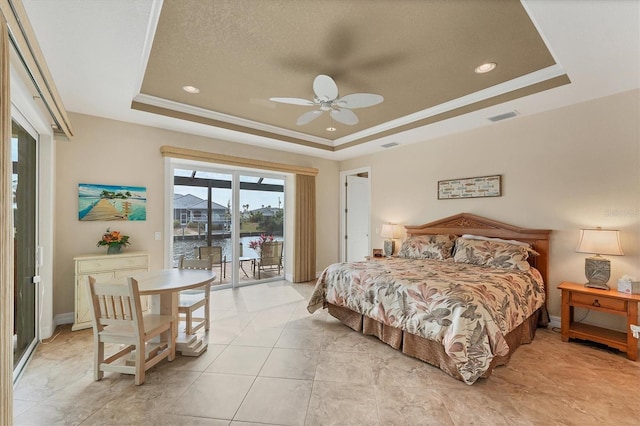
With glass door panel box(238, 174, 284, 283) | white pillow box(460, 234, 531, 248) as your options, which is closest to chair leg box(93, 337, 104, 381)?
glass door panel box(238, 174, 284, 283)

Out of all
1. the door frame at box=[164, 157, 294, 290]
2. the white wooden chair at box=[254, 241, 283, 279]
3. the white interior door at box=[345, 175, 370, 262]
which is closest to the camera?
the door frame at box=[164, 157, 294, 290]

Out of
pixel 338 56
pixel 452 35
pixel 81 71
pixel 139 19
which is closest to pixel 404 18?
pixel 452 35

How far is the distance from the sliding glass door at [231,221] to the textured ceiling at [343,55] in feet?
4.05

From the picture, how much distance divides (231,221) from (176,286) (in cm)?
277

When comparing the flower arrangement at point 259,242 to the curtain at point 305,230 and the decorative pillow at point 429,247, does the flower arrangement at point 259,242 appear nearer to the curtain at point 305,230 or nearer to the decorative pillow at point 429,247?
the curtain at point 305,230

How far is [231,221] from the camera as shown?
16.7 ft

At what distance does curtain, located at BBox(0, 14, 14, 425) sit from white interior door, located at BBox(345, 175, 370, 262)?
5471 mm

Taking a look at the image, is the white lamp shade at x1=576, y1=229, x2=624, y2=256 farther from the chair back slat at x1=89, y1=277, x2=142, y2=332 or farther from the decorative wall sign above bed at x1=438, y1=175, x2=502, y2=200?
the chair back slat at x1=89, y1=277, x2=142, y2=332

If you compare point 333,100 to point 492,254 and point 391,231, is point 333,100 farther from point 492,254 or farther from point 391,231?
point 391,231

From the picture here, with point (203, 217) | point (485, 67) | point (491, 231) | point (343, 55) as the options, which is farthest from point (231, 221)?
point (485, 67)

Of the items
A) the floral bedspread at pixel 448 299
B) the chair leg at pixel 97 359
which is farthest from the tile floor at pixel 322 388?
the floral bedspread at pixel 448 299

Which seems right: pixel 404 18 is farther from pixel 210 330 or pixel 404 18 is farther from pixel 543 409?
pixel 210 330

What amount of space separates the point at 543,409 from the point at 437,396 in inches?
27.5

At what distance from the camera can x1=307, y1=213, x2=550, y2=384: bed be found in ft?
7.26
